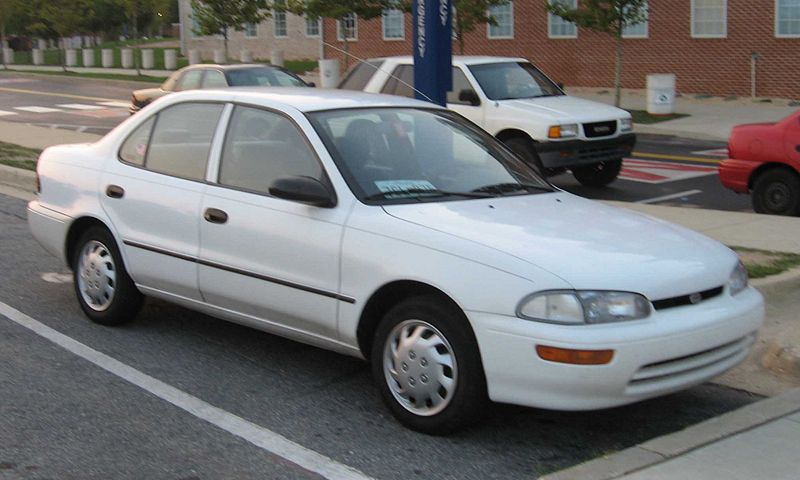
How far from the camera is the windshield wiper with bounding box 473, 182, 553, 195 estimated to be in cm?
598

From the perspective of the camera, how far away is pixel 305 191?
5590 mm

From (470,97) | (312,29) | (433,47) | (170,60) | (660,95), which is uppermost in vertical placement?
(312,29)

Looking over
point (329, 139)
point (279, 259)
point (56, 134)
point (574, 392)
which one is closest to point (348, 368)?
point (279, 259)

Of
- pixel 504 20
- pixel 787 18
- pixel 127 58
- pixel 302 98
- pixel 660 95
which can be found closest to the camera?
pixel 302 98

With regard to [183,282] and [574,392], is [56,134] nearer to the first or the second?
[183,282]

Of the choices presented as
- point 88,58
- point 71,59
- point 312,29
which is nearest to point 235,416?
point 312,29

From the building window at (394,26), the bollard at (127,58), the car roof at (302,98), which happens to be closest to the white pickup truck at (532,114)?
the car roof at (302,98)

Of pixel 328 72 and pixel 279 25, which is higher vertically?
pixel 279 25

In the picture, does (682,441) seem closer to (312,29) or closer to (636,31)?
(636,31)

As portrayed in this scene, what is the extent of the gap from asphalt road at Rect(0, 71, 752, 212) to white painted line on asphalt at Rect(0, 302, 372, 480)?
8.19 m

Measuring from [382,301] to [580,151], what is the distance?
842 centimetres

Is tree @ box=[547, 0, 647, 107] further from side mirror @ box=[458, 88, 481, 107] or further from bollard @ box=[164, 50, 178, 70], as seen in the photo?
bollard @ box=[164, 50, 178, 70]

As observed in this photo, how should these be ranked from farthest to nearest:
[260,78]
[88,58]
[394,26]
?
[88,58], [394,26], [260,78]

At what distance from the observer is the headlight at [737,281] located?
5.34 meters
